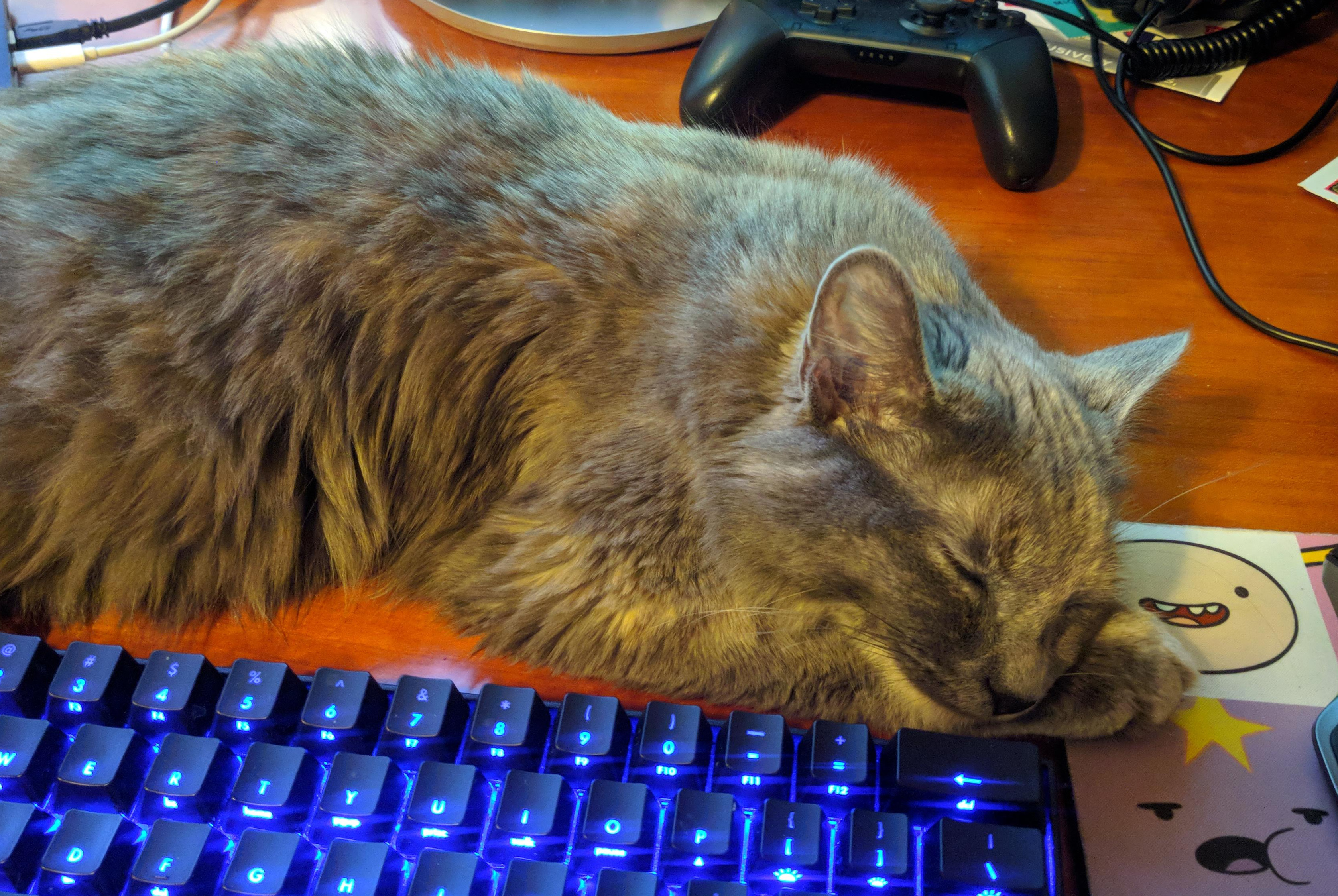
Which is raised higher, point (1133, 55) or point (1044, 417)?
point (1133, 55)

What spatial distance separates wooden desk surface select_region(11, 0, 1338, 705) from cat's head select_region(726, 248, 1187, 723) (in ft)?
0.47

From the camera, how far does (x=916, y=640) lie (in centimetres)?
86

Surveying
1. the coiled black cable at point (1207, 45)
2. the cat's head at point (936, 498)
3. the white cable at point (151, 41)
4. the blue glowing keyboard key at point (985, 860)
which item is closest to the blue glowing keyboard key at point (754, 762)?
the blue glowing keyboard key at point (985, 860)

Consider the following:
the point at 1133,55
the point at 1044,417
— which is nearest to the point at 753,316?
the point at 1044,417

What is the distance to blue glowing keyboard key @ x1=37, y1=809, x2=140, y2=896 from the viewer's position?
0.63m

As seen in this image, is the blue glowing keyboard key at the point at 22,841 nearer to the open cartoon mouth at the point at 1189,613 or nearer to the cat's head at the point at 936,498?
the cat's head at the point at 936,498

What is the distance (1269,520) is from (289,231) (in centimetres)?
102

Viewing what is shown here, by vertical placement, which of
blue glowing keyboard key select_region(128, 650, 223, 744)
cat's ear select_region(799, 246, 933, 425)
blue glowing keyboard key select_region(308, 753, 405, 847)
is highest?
cat's ear select_region(799, 246, 933, 425)

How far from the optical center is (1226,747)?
750mm

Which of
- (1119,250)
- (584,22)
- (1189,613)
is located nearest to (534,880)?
(1189,613)

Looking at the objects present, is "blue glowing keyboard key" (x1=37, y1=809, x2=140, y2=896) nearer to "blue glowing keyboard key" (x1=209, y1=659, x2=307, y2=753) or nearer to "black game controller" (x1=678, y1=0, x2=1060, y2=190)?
"blue glowing keyboard key" (x1=209, y1=659, x2=307, y2=753)

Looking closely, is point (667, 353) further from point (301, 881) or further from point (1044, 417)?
point (301, 881)

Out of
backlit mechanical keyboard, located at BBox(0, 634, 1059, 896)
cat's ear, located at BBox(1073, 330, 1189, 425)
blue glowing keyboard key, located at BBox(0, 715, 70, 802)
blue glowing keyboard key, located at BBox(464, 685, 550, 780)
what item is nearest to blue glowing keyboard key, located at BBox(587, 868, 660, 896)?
backlit mechanical keyboard, located at BBox(0, 634, 1059, 896)

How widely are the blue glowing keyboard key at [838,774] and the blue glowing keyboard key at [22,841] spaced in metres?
0.55
